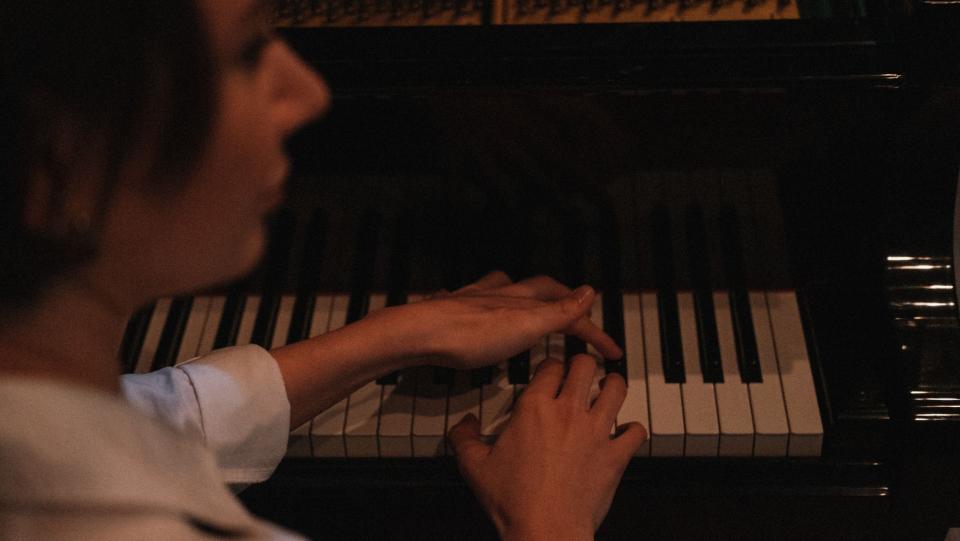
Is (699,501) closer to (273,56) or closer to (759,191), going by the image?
(759,191)

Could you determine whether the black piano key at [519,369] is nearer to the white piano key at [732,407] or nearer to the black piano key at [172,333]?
the white piano key at [732,407]

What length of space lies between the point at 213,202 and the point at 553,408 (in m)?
0.68

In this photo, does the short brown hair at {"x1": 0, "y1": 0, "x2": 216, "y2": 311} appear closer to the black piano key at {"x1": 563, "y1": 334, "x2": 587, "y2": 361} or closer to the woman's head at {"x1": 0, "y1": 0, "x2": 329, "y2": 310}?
the woman's head at {"x1": 0, "y1": 0, "x2": 329, "y2": 310}

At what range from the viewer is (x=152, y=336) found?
1547 mm

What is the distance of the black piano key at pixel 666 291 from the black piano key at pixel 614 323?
0.06 metres

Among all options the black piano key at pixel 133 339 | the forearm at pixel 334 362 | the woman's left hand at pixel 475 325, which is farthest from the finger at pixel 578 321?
the black piano key at pixel 133 339

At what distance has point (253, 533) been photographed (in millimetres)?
786

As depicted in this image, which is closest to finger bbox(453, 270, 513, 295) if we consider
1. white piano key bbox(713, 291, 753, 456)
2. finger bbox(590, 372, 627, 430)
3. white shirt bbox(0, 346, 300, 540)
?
finger bbox(590, 372, 627, 430)

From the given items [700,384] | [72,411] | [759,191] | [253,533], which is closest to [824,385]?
[700,384]

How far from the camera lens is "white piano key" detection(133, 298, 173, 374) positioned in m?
1.51

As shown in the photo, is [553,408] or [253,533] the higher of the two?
[553,408]

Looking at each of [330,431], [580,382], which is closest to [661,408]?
[580,382]

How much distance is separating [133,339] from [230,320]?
156 mm

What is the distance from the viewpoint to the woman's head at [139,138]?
624 mm
